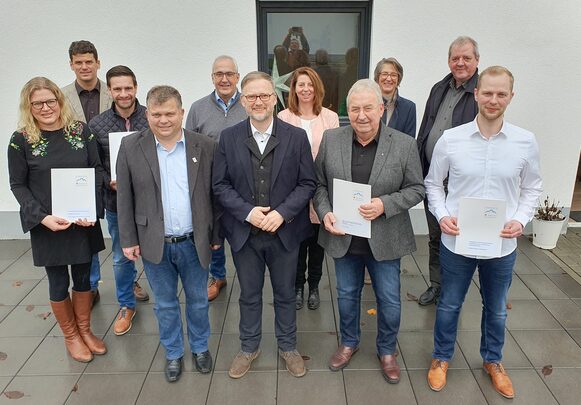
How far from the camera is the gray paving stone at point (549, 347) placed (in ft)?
11.2

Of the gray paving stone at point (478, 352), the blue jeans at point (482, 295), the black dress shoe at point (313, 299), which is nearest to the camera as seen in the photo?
the blue jeans at point (482, 295)

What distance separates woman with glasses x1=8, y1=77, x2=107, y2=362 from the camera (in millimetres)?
3021

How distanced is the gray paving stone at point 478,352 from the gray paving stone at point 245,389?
1.48m

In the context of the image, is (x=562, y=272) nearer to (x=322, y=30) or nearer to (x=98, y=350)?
(x=322, y=30)

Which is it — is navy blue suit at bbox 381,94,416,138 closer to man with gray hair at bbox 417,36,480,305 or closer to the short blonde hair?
man with gray hair at bbox 417,36,480,305

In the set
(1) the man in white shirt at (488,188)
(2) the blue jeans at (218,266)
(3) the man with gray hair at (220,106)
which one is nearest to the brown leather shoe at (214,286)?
(2) the blue jeans at (218,266)

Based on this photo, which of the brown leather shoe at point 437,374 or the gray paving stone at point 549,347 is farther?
the gray paving stone at point 549,347

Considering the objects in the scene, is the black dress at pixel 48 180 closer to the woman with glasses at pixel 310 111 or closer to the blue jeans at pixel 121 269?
the blue jeans at pixel 121 269

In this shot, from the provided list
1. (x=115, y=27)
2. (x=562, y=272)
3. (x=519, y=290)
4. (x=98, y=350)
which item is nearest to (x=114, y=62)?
(x=115, y=27)

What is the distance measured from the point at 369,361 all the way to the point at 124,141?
2.34 meters

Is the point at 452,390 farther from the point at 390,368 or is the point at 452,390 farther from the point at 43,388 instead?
the point at 43,388

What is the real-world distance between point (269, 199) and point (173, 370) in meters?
1.43

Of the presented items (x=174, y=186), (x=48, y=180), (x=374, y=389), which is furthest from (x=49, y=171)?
(x=374, y=389)

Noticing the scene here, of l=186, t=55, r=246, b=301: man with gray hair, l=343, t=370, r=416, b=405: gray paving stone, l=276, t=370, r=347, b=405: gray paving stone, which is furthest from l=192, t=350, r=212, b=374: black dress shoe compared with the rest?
l=186, t=55, r=246, b=301: man with gray hair
